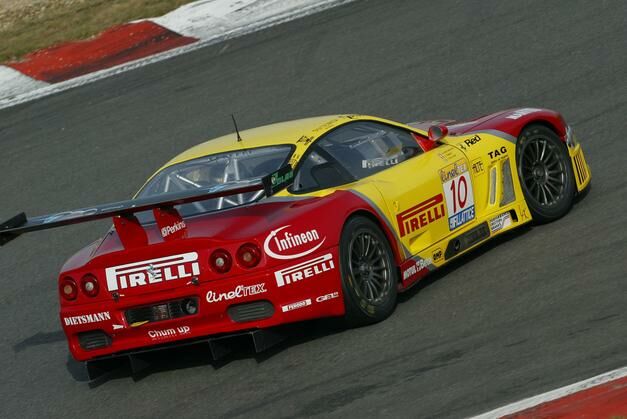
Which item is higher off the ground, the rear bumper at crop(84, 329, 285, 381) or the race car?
the race car

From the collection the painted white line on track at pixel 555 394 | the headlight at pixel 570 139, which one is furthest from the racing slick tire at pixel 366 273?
the headlight at pixel 570 139

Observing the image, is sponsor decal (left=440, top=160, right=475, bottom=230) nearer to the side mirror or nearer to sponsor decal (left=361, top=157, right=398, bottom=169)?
the side mirror

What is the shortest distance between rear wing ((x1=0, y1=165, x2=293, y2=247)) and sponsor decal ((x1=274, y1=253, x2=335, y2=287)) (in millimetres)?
421

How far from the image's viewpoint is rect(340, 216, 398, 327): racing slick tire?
21.3ft

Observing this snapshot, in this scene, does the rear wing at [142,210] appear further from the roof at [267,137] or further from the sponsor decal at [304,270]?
the roof at [267,137]

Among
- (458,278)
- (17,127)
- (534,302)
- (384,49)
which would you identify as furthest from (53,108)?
(534,302)

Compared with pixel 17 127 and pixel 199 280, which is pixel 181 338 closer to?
pixel 199 280

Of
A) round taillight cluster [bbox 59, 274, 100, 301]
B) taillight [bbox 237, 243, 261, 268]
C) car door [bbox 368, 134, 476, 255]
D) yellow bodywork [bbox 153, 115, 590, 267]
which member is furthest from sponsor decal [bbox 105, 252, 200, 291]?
car door [bbox 368, 134, 476, 255]

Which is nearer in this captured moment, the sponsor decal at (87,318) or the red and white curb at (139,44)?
the sponsor decal at (87,318)

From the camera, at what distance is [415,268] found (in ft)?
23.4

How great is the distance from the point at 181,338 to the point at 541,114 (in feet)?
11.3

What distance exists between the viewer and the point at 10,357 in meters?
7.68

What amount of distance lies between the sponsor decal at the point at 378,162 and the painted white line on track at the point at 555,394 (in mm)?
2548

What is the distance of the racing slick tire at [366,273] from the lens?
650cm
